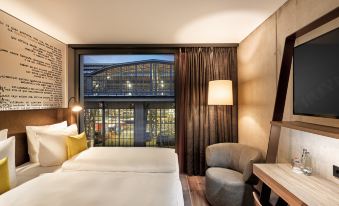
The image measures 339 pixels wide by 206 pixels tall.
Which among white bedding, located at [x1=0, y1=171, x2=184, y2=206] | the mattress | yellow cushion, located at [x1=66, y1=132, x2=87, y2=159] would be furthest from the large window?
white bedding, located at [x1=0, y1=171, x2=184, y2=206]

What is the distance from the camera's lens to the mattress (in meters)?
2.27

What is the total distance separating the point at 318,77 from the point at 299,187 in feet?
2.79

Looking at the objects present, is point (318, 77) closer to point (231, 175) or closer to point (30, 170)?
point (231, 175)

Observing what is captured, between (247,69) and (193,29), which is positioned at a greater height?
(193,29)

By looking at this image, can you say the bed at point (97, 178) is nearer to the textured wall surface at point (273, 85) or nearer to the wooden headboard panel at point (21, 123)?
the wooden headboard panel at point (21, 123)

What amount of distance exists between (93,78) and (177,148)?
2.10 meters

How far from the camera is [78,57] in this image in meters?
3.82

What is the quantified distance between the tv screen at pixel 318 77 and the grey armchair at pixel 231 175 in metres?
1.01

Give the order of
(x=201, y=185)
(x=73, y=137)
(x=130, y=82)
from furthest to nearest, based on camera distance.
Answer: (x=130, y=82)
(x=201, y=185)
(x=73, y=137)

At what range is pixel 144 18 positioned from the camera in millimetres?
2611

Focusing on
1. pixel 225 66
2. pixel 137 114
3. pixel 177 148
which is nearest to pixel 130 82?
pixel 137 114

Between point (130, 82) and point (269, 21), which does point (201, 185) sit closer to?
point (130, 82)

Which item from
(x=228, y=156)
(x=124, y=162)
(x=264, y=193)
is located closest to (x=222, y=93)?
(x=228, y=156)

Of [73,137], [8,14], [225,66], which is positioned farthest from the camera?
[225,66]
